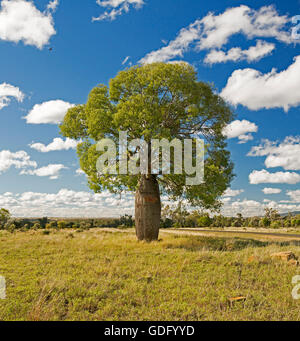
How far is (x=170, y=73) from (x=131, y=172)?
5.99 meters

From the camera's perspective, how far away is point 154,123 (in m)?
15.2

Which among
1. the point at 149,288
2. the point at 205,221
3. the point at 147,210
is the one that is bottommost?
the point at 205,221

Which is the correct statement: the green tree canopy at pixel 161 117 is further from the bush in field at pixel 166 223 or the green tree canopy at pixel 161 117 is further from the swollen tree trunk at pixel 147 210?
the bush in field at pixel 166 223

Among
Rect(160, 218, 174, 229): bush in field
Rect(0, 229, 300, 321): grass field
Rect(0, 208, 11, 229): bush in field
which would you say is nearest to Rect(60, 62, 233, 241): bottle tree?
Rect(0, 229, 300, 321): grass field

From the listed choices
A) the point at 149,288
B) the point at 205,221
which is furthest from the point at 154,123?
the point at 205,221

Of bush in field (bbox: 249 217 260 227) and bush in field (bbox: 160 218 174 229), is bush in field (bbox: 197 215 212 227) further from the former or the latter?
bush in field (bbox: 249 217 260 227)

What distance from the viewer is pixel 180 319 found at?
5277mm

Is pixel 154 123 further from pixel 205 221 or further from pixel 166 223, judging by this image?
pixel 166 223

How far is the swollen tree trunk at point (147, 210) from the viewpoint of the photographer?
55.4 ft

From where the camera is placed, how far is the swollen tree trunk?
1689 cm

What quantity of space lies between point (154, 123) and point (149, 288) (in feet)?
32.4

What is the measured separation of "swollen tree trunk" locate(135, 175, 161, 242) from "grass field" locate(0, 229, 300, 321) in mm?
5760

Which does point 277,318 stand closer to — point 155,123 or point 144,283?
point 144,283
